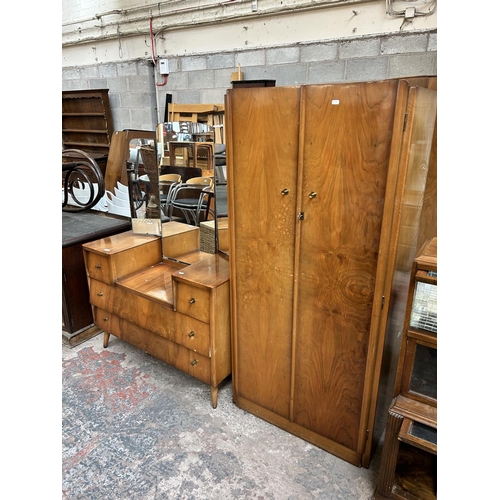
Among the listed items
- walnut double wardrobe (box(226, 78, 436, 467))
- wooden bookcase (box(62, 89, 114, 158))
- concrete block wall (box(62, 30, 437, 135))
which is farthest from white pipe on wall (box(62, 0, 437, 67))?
walnut double wardrobe (box(226, 78, 436, 467))

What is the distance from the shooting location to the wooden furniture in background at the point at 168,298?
1.68 metres

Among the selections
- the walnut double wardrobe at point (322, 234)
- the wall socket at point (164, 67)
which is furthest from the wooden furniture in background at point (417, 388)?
the wall socket at point (164, 67)

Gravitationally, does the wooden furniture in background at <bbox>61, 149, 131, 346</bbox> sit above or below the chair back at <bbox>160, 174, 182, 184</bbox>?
below

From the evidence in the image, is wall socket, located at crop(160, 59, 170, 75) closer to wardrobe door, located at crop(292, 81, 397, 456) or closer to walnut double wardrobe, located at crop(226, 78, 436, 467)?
walnut double wardrobe, located at crop(226, 78, 436, 467)

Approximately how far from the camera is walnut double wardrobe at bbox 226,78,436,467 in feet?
3.76

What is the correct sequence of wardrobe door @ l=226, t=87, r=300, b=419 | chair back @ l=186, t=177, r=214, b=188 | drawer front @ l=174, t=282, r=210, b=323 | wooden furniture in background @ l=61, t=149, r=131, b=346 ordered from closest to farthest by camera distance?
wardrobe door @ l=226, t=87, r=300, b=419, drawer front @ l=174, t=282, r=210, b=323, chair back @ l=186, t=177, r=214, b=188, wooden furniture in background @ l=61, t=149, r=131, b=346

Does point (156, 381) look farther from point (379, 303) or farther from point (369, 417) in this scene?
point (379, 303)

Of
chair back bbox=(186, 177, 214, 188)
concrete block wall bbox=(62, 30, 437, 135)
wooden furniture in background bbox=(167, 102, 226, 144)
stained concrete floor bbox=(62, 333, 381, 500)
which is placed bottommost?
stained concrete floor bbox=(62, 333, 381, 500)

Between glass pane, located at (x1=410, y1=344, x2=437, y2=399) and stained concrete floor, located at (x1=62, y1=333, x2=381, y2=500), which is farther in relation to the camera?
stained concrete floor, located at (x1=62, y1=333, x2=381, y2=500)

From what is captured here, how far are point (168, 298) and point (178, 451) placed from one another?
69 cm

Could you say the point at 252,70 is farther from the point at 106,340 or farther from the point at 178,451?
the point at 178,451

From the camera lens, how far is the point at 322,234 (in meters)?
1.32

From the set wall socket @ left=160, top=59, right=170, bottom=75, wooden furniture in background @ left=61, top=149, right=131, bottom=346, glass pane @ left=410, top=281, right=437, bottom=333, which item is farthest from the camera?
wall socket @ left=160, top=59, right=170, bottom=75
